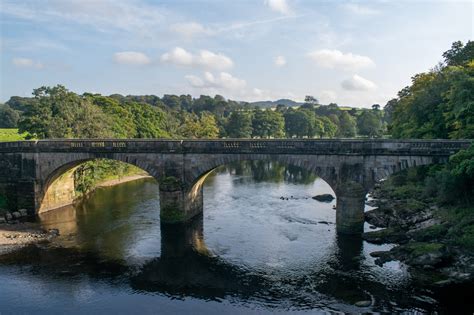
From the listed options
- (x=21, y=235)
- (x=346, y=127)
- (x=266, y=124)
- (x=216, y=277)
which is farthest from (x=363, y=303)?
(x=346, y=127)

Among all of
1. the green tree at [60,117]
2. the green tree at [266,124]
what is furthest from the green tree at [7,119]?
the green tree at [266,124]

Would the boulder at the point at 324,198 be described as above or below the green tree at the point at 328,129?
below

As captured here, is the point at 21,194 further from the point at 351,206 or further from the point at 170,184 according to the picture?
the point at 351,206

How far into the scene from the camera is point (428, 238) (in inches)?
1211

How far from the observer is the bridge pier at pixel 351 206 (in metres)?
34.1

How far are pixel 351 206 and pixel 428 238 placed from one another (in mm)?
6383

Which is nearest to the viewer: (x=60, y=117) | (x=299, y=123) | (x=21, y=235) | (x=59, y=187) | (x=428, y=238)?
(x=428, y=238)

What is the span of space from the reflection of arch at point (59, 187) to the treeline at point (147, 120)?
7882mm

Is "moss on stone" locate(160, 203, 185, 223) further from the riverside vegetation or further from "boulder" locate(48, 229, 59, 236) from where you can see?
the riverside vegetation

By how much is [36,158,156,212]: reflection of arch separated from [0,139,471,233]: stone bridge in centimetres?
17

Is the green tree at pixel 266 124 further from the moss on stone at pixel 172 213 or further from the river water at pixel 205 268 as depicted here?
the moss on stone at pixel 172 213

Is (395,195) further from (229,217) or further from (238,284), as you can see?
(238,284)

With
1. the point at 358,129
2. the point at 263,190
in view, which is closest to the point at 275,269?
the point at 263,190

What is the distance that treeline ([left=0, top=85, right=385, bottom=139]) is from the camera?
53.3 metres
